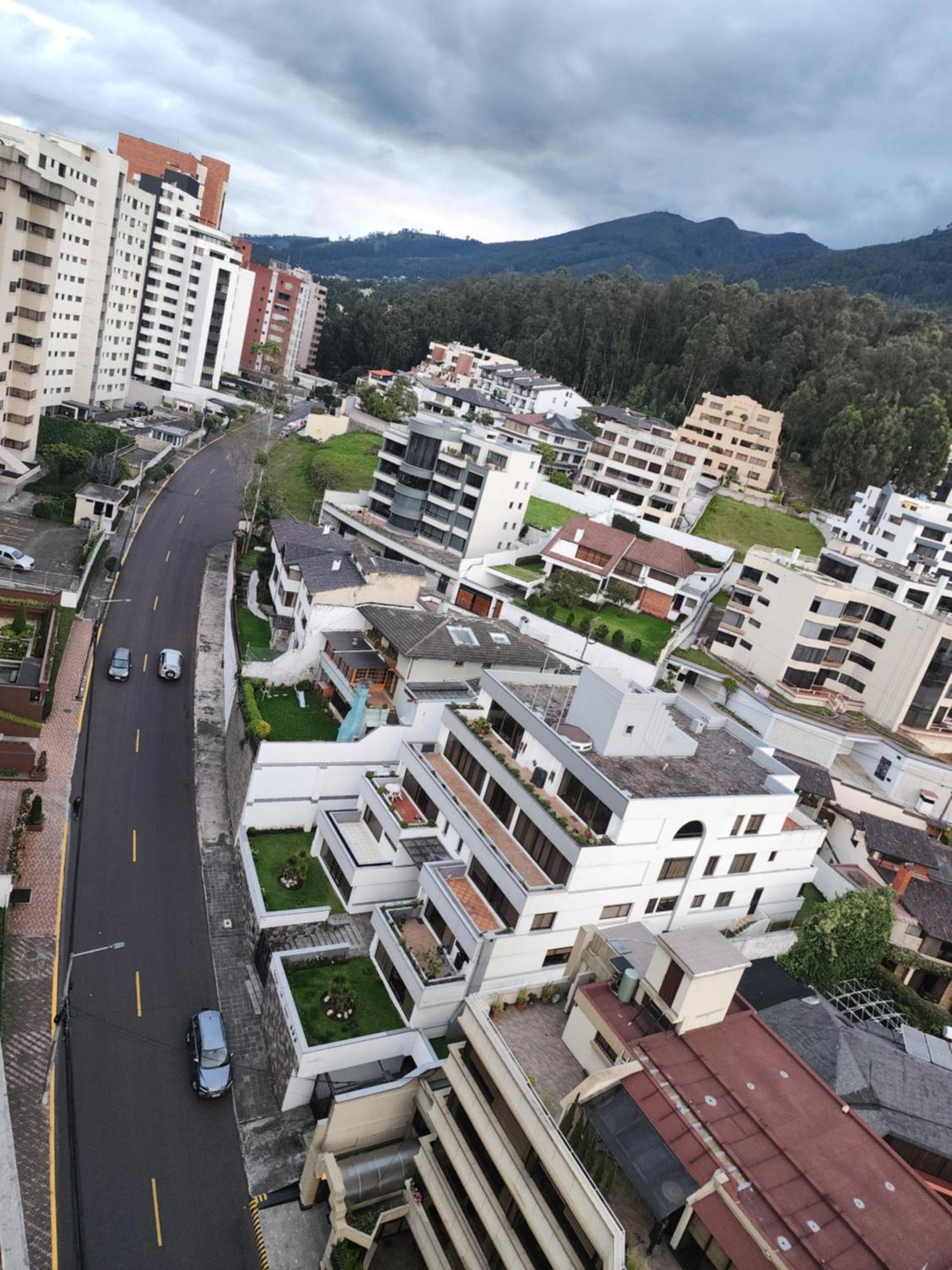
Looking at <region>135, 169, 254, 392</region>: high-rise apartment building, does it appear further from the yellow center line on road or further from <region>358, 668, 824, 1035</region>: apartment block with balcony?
the yellow center line on road

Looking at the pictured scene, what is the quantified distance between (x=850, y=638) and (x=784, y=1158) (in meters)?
46.6

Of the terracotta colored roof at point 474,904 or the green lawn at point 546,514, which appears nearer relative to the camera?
the terracotta colored roof at point 474,904

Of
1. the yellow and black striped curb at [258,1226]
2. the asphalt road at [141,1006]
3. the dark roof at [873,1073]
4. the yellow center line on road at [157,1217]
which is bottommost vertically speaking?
the yellow and black striped curb at [258,1226]

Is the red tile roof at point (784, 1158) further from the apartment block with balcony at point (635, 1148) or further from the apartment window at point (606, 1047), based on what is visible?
the apartment window at point (606, 1047)

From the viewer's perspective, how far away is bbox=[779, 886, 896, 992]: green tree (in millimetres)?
33156

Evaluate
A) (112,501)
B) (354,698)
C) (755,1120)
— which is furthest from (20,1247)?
(112,501)

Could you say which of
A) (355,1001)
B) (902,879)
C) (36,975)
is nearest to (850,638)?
(902,879)

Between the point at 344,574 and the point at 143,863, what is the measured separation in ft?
63.3

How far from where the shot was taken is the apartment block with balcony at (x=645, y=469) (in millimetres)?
87188

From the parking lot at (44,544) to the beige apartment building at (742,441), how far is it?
231 ft

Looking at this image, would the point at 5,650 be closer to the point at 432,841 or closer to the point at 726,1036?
the point at 432,841

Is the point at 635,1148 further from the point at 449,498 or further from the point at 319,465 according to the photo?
the point at 319,465

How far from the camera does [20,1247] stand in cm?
2255

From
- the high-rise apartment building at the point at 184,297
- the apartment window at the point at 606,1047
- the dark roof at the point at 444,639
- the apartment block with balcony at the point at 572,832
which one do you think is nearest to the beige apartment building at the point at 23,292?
the dark roof at the point at 444,639
